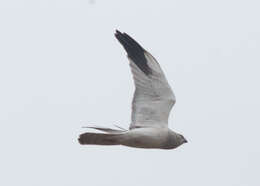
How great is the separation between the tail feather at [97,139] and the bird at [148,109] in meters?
0.13

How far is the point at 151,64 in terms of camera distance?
30.9 ft

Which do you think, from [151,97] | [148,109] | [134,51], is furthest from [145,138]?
[134,51]

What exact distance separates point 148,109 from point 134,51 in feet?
2.86

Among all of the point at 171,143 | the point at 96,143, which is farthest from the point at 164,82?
the point at 96,143

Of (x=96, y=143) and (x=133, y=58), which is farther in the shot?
(x=133, y=58)

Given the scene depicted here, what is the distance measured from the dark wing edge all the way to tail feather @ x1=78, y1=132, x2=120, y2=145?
3.86 feet

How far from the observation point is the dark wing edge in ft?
31.0

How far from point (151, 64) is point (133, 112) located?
0.65m

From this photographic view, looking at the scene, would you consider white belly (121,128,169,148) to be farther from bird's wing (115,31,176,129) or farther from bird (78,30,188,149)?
bird's wing (115,31,176,129)

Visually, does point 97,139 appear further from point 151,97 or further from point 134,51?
point 134,51

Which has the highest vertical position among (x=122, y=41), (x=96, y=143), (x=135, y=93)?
(x=122, y=41)

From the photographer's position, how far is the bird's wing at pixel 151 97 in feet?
30.3

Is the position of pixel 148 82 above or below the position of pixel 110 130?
above

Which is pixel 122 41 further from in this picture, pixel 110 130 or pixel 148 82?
pixel 110 130
